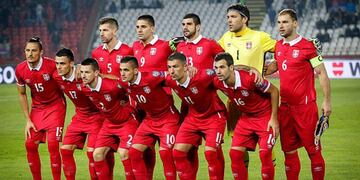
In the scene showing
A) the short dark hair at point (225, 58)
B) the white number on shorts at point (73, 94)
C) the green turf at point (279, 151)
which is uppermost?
the short dark hair at point (225, 58)

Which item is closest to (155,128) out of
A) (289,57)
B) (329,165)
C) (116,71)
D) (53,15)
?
(116,71)

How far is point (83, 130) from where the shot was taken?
1118 cm

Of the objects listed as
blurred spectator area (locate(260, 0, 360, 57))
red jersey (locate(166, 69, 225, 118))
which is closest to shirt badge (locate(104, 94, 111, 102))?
red jersey (locate(166, 69, 225, 118))

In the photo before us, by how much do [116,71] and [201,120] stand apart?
1468 mm

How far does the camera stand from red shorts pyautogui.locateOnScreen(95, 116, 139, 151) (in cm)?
1080

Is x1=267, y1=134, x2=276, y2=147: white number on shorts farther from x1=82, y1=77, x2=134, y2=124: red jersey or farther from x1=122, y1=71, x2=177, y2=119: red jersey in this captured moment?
x1=82, y1=77, x2=134, y2=124: red jersey

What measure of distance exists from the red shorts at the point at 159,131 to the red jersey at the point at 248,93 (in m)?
0.75

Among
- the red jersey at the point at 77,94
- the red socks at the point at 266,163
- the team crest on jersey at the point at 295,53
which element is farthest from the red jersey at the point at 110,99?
the team crest on jersey at the point at 295,53

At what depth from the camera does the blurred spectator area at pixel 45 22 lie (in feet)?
115

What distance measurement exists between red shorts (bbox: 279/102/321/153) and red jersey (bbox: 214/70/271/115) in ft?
1.05

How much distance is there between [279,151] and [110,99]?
18.3ft

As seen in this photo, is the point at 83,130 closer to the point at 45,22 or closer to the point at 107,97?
the point at 107,97

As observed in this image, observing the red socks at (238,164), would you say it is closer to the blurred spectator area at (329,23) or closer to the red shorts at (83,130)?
the red shorts at (83,130)

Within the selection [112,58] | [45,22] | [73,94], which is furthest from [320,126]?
[45,22]
